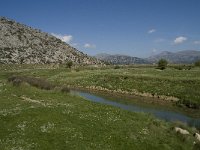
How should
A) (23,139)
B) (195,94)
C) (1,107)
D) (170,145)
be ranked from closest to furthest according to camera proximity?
(23,139) → (170,145) → (1,107) → (195,94)

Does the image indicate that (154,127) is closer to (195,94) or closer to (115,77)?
(195,94)

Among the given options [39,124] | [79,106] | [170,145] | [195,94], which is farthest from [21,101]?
[195,94]

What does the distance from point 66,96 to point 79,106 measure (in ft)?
28.8

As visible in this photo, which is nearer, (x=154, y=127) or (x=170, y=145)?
(x=170, y=145)

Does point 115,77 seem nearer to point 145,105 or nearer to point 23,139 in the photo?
point 145,105

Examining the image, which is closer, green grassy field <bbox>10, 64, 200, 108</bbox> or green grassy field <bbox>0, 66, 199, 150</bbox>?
green grassy field <bbox>0, 66, 199, 150</bbox>

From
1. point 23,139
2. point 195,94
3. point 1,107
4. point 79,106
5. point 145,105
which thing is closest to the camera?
point 23,139

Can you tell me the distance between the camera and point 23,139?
28656 mm

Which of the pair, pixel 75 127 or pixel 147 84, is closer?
pixel 75 127

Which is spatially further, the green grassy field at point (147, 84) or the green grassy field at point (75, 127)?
the green grassy field at point (147, 84)

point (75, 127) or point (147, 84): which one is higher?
point (147, 84)

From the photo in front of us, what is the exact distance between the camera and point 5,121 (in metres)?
33.2

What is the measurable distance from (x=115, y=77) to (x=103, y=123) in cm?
6702

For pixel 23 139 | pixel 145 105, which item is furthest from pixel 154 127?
pixel 145 105
